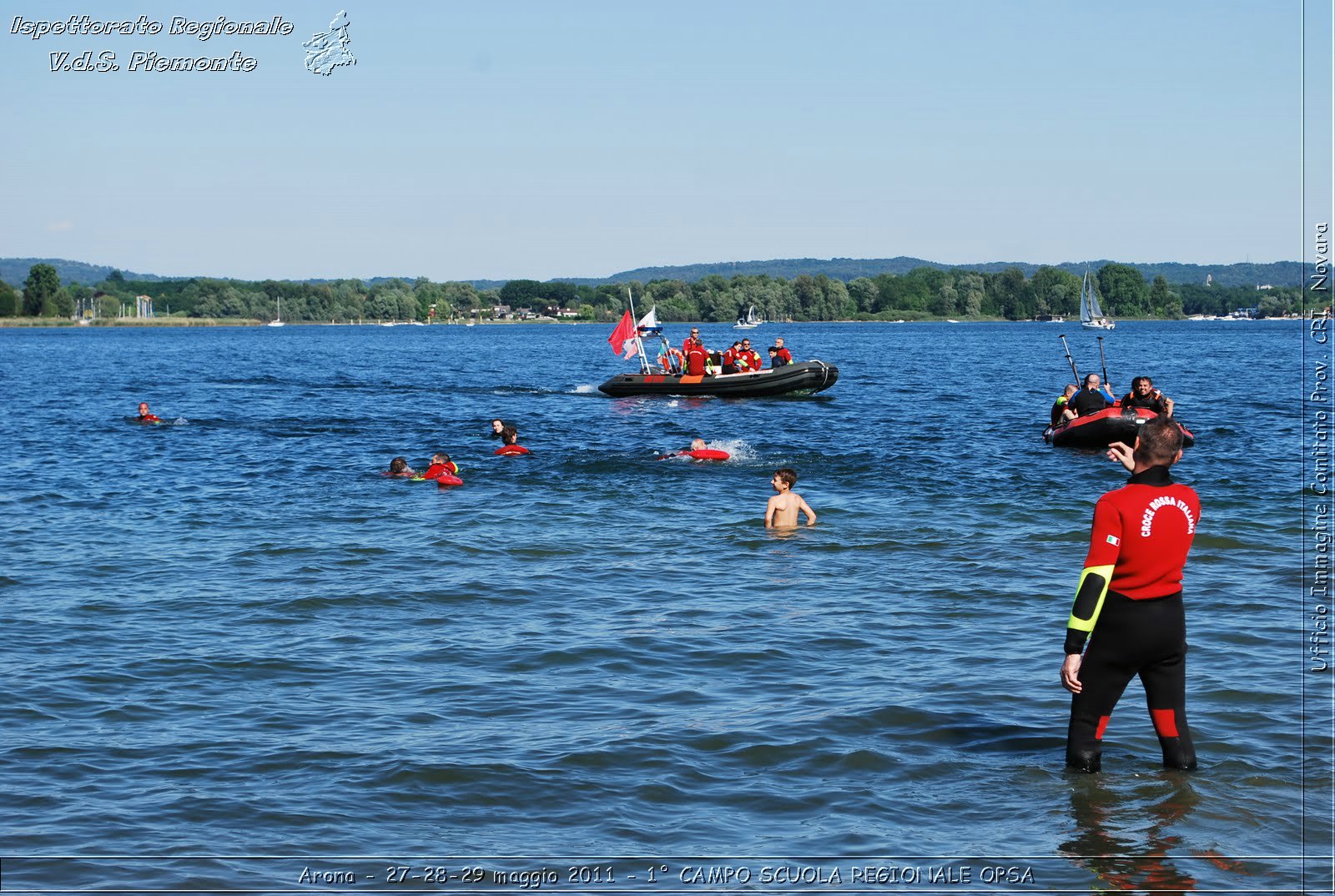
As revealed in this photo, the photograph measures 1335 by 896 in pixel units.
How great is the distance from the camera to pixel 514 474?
2036 centimetres

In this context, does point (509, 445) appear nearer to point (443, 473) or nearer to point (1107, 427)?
point (443, 473)

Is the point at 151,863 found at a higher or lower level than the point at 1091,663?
lower

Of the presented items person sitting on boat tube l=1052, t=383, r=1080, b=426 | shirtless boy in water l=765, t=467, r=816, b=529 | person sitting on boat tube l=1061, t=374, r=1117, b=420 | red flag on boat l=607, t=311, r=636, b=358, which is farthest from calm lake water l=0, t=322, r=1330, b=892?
red flag on boat l=607, t=311, r=636, b=358

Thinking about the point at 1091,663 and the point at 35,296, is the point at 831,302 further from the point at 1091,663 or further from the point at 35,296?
the point at 1091,663

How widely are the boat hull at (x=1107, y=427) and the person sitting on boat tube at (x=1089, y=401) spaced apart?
0.98 ft

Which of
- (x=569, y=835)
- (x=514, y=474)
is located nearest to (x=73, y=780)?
(x=569, y=835)

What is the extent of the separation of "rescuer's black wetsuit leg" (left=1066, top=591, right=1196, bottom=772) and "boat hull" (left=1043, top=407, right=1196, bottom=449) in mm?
15799

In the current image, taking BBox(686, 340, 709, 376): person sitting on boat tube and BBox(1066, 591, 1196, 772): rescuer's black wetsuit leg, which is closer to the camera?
BBox(1066, 591, 1196, 772): rescuer's black wetsuit leg

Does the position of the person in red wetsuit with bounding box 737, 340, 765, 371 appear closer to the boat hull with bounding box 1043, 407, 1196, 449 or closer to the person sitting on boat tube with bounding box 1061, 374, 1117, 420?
the person sitting on boat tube with bounding box 1061, 374, 1117, 420

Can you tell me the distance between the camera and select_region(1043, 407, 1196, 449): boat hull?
21.6m

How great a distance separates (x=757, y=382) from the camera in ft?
113

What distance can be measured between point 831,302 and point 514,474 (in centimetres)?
17694

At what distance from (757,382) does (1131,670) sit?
2839cm

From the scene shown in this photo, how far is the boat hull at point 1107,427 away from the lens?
21.6 meters
